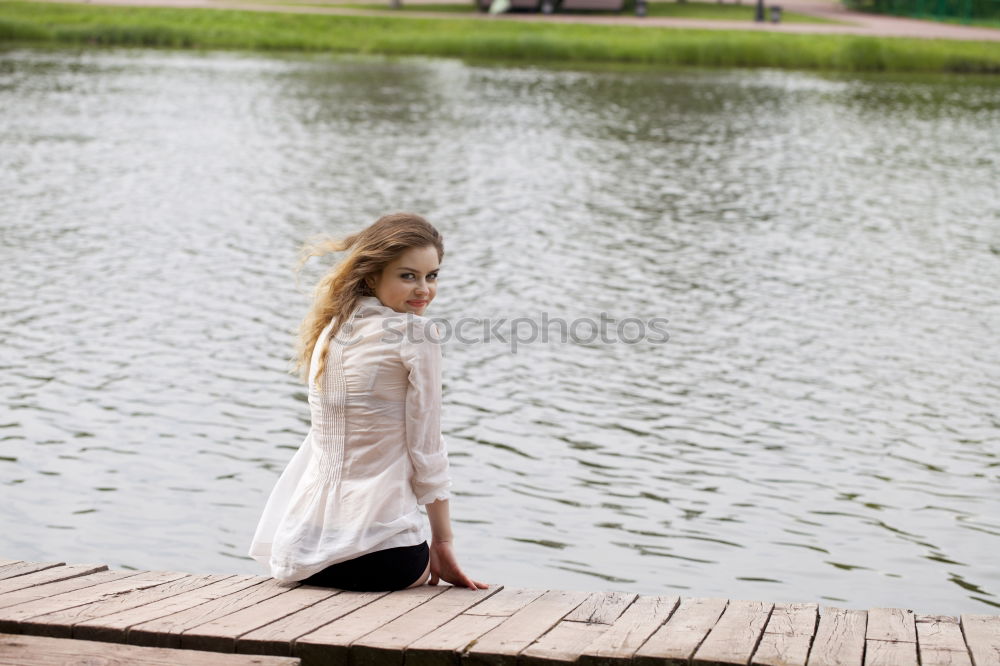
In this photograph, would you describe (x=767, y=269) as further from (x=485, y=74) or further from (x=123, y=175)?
(x=485, y=74)

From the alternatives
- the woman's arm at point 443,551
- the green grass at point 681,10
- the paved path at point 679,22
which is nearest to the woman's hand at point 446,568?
the woman's arm at point 443,551

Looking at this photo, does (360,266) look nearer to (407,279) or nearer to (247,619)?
(407,279)

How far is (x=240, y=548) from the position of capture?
7516 mm

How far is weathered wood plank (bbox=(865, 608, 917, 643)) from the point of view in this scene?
489 centimetres

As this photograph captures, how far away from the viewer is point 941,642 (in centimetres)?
484

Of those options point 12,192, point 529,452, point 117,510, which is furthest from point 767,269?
point 12,192

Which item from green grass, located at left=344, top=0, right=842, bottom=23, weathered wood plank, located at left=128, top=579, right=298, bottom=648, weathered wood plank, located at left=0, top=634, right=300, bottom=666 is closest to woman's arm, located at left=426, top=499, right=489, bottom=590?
weathered wood plank, located at left=128, top=579, right=298, bottom=648

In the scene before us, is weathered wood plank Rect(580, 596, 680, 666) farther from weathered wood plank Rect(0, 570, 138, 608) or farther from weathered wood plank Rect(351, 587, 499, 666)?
weathered wood plank Rect(0, 570, 138, 608)

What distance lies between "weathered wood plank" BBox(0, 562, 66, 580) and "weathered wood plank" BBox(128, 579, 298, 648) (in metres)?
0.97

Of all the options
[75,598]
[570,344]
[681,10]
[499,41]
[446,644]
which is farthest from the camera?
[681,10]

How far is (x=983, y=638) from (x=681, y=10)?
5117cm

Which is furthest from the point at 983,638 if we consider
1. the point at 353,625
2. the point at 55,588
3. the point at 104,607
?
the point at 55,588

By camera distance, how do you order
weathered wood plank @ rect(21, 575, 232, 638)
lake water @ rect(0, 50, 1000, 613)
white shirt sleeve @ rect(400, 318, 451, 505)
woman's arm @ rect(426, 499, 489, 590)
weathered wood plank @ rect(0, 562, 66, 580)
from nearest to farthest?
weathered wood plank @ rect(21, 575, 232, 638) → white shirt sleeve @ rect(400, 318, 451, 505) → woman's arm @ rect(426, 499, 489, 590) → weathered wood plank @ rect(0, 562, 66, 580) → lake water @ rect(0, 50, 1000, 613)

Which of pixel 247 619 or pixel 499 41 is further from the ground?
pixel 499 41
